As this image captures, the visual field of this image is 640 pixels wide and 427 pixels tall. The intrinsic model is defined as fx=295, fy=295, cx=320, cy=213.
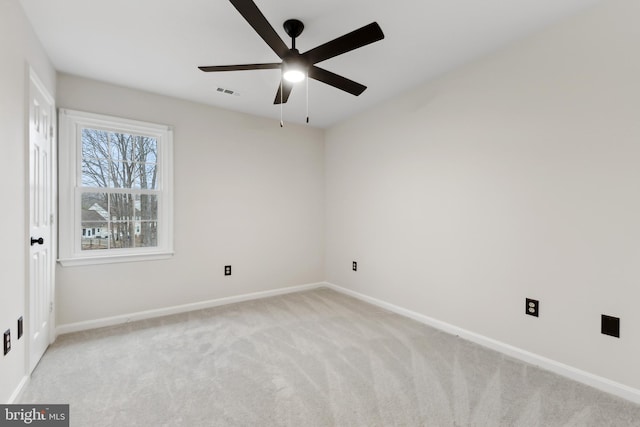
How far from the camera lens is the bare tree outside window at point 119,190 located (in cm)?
300

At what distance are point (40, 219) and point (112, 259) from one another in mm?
846

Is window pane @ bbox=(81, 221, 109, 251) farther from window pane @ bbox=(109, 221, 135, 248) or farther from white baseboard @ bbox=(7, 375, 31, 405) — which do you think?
white baseboard @ bbox=(7, 375, 31, 405)

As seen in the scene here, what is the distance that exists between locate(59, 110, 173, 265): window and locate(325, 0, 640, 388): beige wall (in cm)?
263

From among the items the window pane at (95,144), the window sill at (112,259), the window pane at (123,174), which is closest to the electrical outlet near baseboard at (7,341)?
the window sill at (112,259)

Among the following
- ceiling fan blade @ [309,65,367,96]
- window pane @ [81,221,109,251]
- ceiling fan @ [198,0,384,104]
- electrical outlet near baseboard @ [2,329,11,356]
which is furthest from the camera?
window pane @ [81,221,109,251]

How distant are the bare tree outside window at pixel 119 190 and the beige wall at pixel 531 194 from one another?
2734 mm

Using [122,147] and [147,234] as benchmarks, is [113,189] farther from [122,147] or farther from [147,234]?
[147,234]

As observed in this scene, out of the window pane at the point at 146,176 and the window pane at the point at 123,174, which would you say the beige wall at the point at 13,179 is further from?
the window pane at the point at 146,176

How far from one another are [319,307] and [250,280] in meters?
1.01

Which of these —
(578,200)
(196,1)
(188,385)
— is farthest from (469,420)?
(196,1)

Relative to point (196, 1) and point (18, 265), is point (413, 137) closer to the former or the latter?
point (196, 1)

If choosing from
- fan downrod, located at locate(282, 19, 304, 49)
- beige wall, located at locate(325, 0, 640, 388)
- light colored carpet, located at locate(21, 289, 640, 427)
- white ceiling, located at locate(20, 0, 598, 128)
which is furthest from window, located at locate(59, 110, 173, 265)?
beige wall, located at locate(325, 0, 640, 388)

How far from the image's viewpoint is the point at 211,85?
3068mm

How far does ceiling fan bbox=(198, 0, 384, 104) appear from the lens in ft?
5.09
